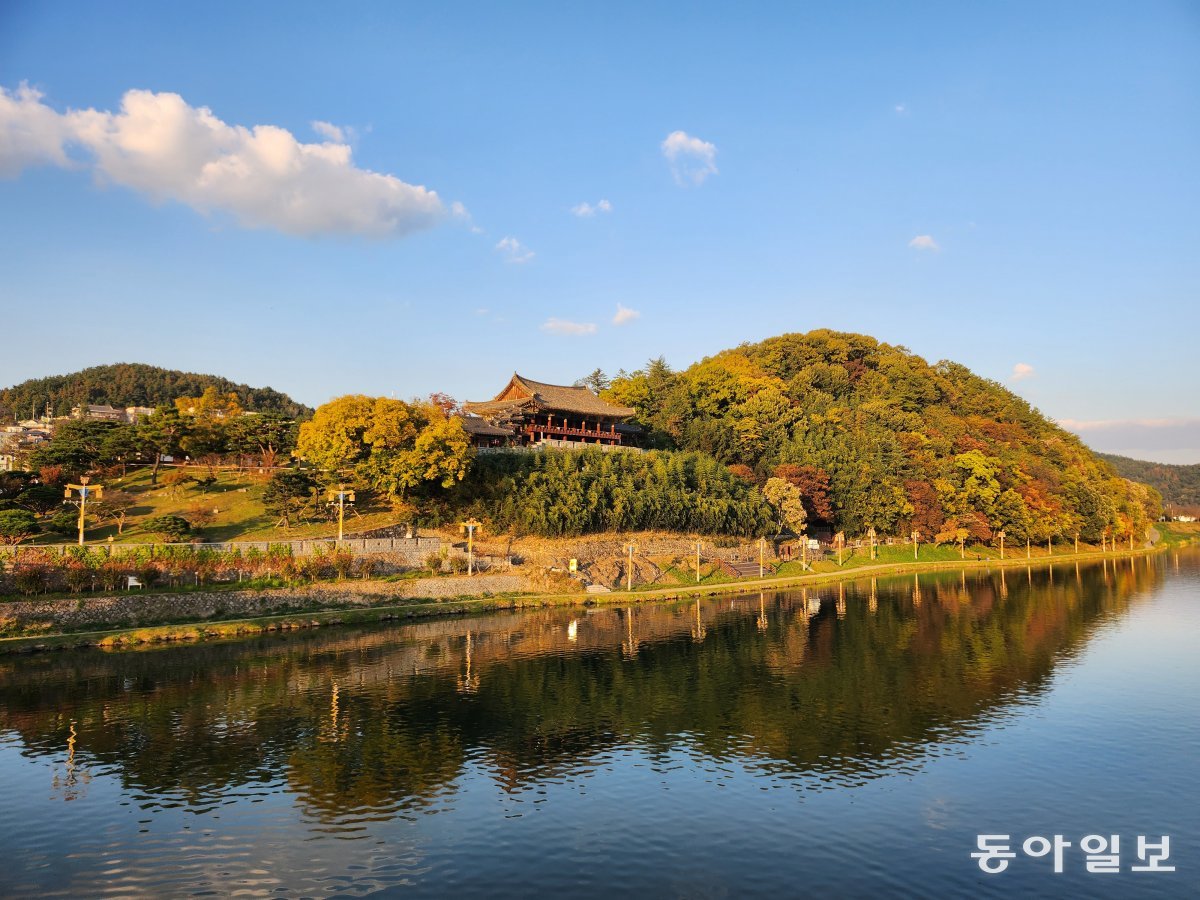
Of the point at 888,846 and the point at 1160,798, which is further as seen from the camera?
the point at 1160,798

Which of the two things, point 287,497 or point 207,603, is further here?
point 287,497

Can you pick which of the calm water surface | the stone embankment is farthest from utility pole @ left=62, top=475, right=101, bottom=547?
the calm water surface

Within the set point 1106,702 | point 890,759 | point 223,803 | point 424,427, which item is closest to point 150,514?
point 424,427

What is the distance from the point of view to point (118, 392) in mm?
134875

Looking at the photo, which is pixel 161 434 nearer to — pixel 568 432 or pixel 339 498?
pixel 339 498

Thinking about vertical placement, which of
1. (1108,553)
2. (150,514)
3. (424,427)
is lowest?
(1108,553)

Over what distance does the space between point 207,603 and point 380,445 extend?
47.1ft

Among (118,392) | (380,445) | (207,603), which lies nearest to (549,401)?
(380,445)

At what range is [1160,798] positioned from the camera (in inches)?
678

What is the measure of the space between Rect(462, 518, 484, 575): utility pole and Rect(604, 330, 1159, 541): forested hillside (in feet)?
97.5

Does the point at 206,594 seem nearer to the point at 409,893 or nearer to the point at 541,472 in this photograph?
the point at 541,472

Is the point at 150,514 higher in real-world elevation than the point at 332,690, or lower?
higher

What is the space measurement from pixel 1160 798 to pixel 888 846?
7.55m

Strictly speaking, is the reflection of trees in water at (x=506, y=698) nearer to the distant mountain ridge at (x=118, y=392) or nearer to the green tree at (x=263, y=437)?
the green tree at (x=263, y=437)
